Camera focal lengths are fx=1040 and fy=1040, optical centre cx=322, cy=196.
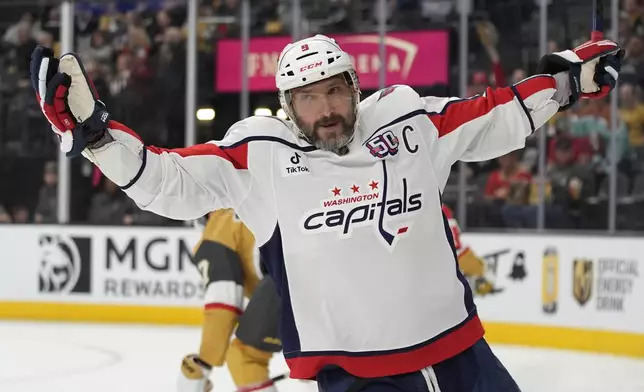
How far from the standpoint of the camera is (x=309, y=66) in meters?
2.17

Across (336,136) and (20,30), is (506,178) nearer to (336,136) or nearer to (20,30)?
(20,30)

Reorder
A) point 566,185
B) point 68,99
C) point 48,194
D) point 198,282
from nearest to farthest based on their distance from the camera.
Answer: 1. point 68,99
2. point 566,185
3. point 198,282
4. point 48,194

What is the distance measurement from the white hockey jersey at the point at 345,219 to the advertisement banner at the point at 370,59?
536cm

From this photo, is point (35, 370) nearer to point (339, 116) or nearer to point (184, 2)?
point (339, 116)

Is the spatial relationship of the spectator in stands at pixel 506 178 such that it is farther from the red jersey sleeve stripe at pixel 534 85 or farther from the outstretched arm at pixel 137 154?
the outstretched arm at pixel 137 154

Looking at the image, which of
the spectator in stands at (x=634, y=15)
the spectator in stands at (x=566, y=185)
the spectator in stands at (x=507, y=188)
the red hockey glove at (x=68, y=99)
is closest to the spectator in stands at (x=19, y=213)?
the spectator in stands at (x=507, y=188)

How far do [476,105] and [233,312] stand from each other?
156 cm

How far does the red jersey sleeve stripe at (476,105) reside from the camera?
222 centimetres

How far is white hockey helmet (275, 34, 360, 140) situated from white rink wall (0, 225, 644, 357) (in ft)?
12.7

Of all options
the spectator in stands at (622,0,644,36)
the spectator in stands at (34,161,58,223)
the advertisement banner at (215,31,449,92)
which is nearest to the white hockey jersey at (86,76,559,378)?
the spectator in stands at (622,0,644,36)

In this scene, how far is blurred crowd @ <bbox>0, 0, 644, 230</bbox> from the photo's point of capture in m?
6.61

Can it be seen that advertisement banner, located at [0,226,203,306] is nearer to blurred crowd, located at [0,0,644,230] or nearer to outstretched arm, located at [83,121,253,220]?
blurred crowd, located at [0,0,644,230]

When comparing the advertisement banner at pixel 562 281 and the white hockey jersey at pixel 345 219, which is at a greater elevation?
the white hockey jersey at pixel 345 219

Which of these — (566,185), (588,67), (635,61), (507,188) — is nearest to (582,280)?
(566,185)
